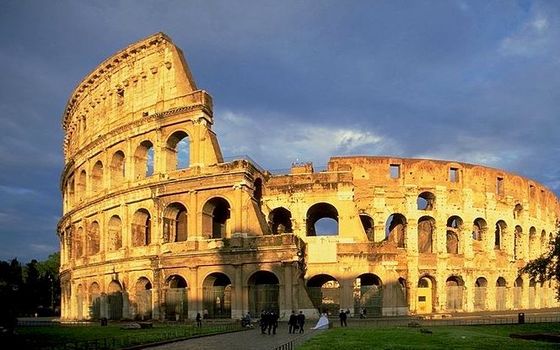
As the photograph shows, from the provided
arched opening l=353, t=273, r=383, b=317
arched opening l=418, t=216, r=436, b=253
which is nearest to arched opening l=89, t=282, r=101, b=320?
arched opening l=353, t=273, r=383, b=317

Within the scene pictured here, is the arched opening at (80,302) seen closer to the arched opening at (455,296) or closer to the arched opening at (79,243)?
the arched opening at (79,243)

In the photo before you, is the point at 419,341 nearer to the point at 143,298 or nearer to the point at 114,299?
the point at 143,298

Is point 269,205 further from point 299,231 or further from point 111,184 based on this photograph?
point 111,184

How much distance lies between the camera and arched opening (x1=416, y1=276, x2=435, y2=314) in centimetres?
4525

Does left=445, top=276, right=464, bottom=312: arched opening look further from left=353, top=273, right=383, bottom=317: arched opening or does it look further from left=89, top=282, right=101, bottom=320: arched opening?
left=89, top=282, right=101, bottom=320: arched opening

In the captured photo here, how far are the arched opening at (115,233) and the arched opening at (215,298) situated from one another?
8959mm

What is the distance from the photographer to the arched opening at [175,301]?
3897cm

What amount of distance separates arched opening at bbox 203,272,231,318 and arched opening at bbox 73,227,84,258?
13884mm

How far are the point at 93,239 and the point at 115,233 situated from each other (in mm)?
3649

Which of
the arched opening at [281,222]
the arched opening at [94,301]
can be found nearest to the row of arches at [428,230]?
the arched opening at [281,222]

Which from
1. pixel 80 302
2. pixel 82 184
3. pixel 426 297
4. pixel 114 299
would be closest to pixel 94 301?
pixel 114 299

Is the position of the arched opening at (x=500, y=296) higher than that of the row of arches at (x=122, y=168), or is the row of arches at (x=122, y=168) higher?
the row of arches at (x=122, y=168)

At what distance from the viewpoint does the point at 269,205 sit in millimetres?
43250

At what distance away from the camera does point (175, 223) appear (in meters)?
41.8
